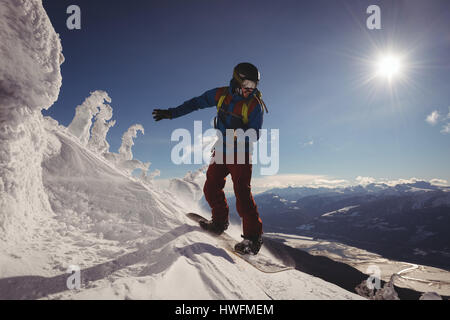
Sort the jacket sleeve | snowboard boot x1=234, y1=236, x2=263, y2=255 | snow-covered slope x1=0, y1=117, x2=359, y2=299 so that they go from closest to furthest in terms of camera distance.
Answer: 1. snow-covered slope x1=0, y1=117, x2=359, y2=299
2. snowboard boot x1=234, y1=236, x2=263, y2=255
3. the jacket sleeve

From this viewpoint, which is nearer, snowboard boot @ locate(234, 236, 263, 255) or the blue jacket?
snowboard boot @ locate(234, 236, 263, 255)

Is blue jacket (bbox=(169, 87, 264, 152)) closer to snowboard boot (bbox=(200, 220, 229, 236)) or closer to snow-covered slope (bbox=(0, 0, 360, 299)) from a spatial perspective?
snowboard boot (bbox=(200, 220, 229, 236))

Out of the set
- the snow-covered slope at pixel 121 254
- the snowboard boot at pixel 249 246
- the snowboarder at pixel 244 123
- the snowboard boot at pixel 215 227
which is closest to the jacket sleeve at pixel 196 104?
the snowboarder at pixel 244 123

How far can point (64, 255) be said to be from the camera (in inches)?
107

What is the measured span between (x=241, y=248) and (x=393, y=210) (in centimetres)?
25329

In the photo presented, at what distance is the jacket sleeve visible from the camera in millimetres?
4895

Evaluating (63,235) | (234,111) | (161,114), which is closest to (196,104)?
(161,114)

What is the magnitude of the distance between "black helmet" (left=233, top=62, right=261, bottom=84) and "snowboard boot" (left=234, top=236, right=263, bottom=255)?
343 centimetres

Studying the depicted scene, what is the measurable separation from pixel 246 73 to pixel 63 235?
4.47 m

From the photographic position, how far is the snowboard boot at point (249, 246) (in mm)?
4199

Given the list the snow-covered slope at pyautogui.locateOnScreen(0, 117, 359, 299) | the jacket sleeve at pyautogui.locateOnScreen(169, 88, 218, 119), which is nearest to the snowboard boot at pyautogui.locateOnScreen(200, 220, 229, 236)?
the snow-covered slope at pyautogui.locateOnScreen(0, 117, 359, 299)

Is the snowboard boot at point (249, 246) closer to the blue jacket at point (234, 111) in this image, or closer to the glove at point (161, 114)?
the blue jacket at point (234, 111)
